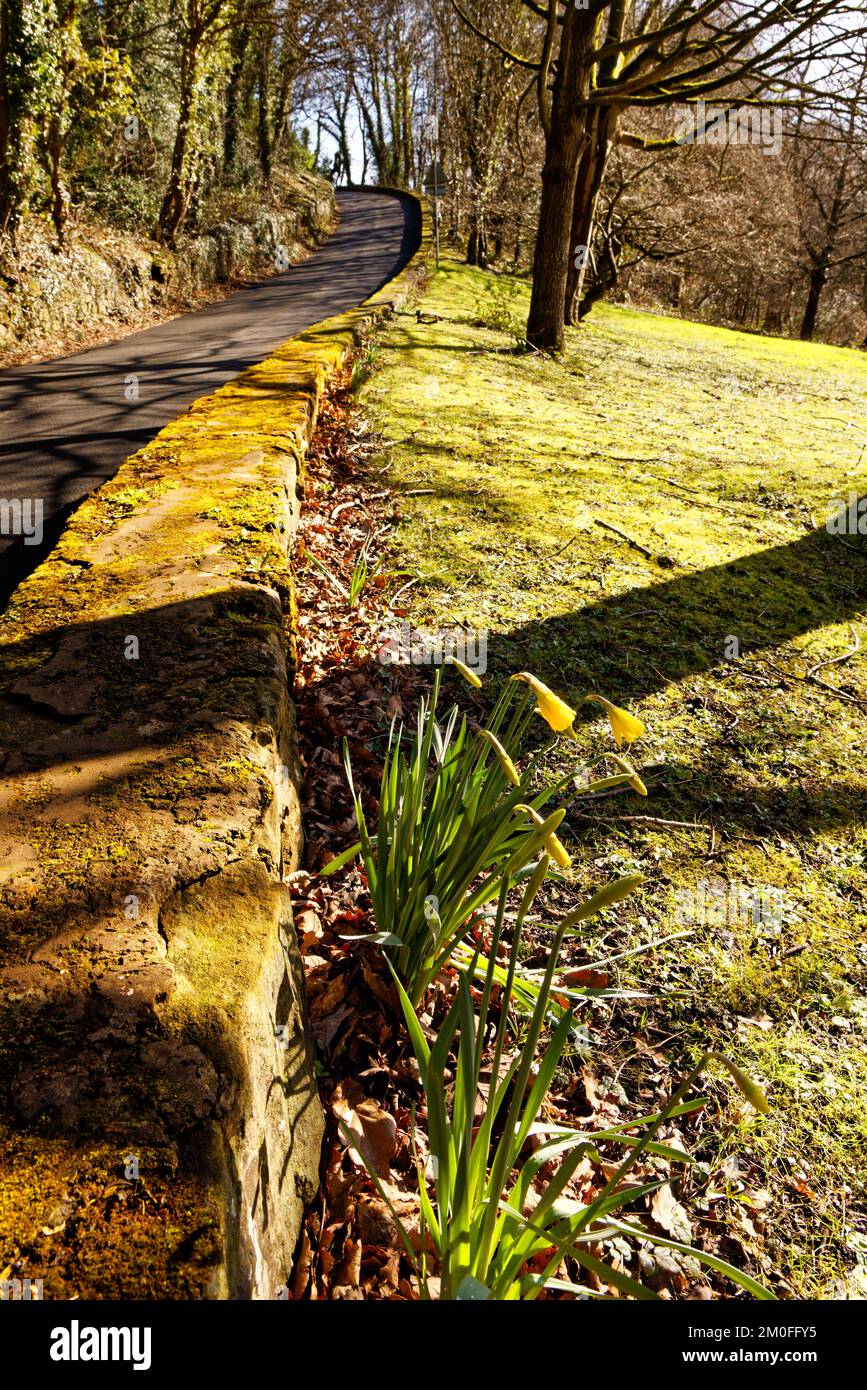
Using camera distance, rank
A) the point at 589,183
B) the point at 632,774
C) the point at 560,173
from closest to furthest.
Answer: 1. the point at 632,774
2. the point at 560,173
3. the point at 589,183

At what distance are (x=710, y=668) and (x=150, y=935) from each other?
300cm

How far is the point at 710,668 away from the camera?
360 centimetres

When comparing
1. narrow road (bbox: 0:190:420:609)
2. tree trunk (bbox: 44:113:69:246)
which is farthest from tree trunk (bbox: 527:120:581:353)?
tree trunk (bbox: 44:113:69:246)

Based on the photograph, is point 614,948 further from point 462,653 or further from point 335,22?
point 335,22

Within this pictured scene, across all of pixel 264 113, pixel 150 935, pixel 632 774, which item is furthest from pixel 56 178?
pixel 264 113

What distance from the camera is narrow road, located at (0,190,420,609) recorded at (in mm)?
3941

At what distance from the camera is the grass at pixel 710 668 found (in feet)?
6.32

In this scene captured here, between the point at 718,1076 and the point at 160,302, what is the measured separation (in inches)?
481

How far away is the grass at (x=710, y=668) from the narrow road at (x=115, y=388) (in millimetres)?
1653

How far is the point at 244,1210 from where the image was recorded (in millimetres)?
1049

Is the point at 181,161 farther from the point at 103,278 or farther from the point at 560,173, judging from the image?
the point at 560,173

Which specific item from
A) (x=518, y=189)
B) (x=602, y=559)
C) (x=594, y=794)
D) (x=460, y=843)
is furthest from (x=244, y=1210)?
(x=518, y=189)

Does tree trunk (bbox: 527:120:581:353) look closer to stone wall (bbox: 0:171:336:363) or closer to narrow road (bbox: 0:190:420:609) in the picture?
narrow road (bbox: 0:190:420:609)

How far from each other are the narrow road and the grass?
1.65 m
